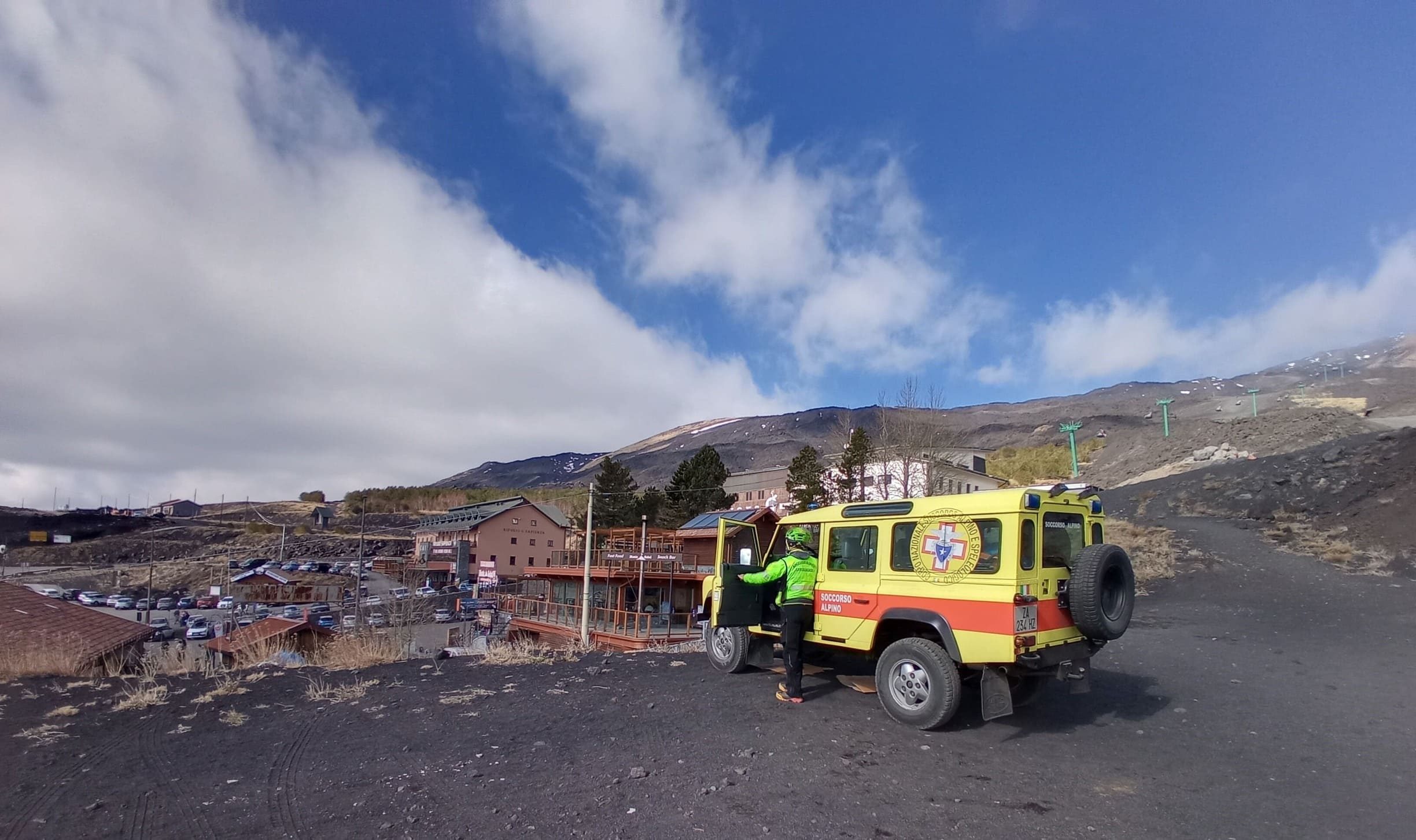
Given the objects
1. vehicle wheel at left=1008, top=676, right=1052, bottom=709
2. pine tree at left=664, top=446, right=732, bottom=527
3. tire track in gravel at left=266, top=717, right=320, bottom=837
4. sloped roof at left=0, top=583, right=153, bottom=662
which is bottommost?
sloped roof at left=0, top=583, right=153, bottom=662

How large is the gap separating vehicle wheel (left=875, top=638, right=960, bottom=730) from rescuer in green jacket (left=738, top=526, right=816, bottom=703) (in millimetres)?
998

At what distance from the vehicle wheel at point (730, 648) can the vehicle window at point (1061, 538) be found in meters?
4.00

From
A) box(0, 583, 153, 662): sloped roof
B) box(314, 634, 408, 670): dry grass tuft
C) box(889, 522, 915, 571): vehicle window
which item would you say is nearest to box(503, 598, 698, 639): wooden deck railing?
box(314, 634, 408, 670): dry grass tuft

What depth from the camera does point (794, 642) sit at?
819 cm

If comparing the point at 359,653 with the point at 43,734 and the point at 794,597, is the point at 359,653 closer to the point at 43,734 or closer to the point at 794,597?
the point at 43,734

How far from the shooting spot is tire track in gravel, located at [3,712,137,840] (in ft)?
15.6

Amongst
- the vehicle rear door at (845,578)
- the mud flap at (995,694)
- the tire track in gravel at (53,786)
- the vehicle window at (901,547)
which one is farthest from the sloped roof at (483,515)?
the mud flap at (995,694)

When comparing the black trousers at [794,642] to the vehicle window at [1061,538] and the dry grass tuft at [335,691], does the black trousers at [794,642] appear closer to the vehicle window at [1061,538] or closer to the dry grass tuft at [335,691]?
the vehicle window at [1061,538]

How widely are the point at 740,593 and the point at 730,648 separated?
1126 mm

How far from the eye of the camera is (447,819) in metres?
4.70

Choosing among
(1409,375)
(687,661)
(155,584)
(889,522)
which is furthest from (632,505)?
(1409,375)

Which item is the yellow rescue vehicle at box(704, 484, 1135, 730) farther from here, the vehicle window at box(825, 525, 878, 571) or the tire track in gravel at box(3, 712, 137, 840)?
the tire track in gravel at box(3, 712, 137, 840)

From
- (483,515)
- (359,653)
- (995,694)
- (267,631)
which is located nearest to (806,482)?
(267,631)

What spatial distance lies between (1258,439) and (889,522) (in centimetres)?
5562
